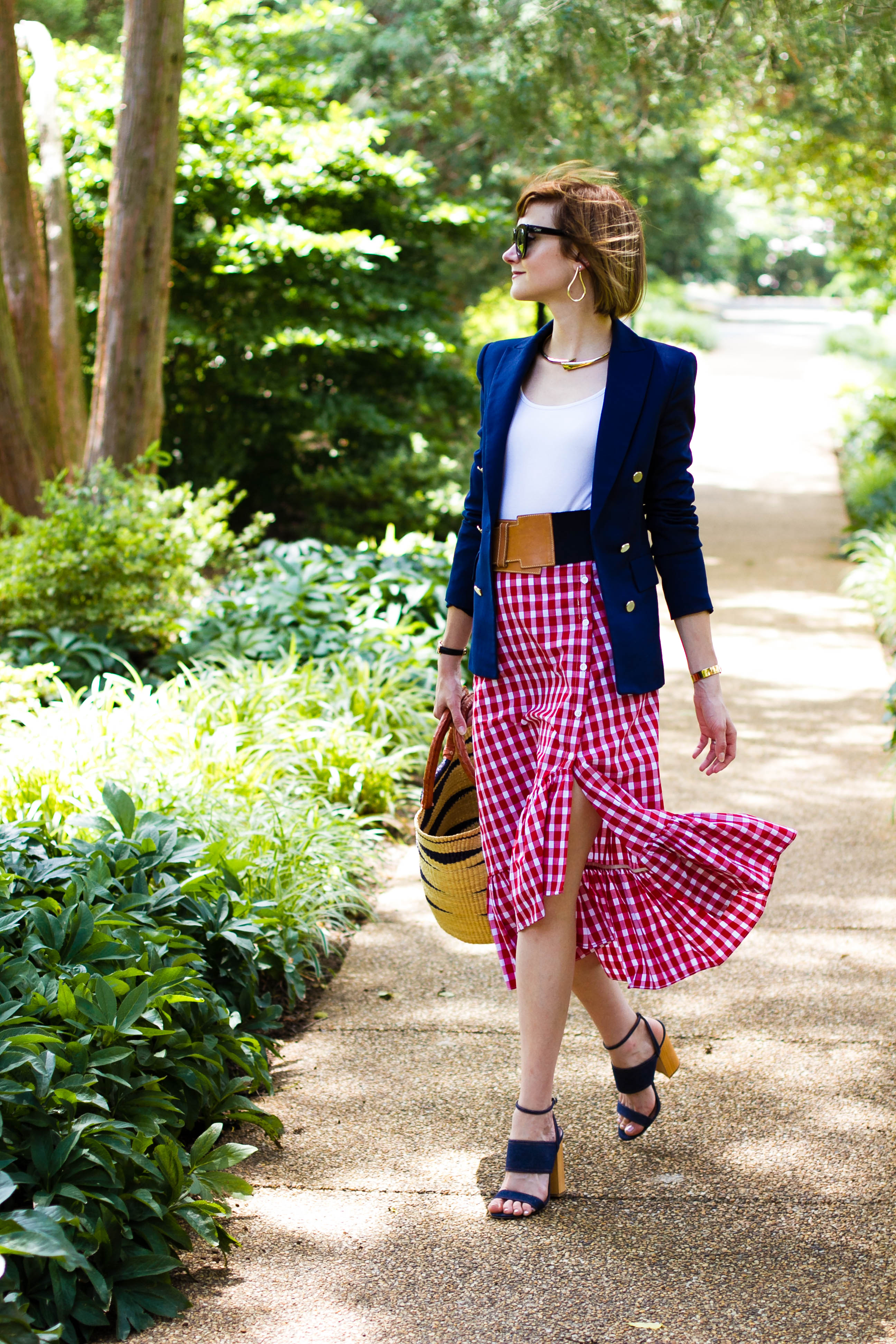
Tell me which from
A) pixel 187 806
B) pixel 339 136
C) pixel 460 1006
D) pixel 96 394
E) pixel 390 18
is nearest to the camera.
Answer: pixel 460 1006

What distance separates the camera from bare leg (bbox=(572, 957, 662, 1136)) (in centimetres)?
263

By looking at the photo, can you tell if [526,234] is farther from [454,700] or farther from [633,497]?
[454,700]

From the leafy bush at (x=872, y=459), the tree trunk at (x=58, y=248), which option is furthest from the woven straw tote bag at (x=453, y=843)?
the leafy bush at (x=872, y=459)

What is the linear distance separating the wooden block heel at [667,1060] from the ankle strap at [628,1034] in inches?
3.1

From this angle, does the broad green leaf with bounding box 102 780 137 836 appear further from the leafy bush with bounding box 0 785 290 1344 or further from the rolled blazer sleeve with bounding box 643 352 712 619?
the rolled blazer sleeve with bounding box 643 352 712 619

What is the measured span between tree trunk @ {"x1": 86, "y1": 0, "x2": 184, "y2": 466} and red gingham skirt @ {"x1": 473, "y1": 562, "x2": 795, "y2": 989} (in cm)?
461

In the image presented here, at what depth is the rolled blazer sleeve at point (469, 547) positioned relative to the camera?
267cm

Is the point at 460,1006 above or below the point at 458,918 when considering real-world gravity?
below

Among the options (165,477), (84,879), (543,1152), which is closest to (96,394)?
(165,477)

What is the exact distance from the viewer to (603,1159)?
2.66 m

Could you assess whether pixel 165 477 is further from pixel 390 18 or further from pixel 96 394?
pixel 390 18

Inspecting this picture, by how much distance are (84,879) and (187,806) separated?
2.95 ft

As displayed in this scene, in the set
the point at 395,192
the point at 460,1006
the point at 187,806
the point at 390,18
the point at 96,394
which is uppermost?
the point at 390,18

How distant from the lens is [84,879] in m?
2.84
